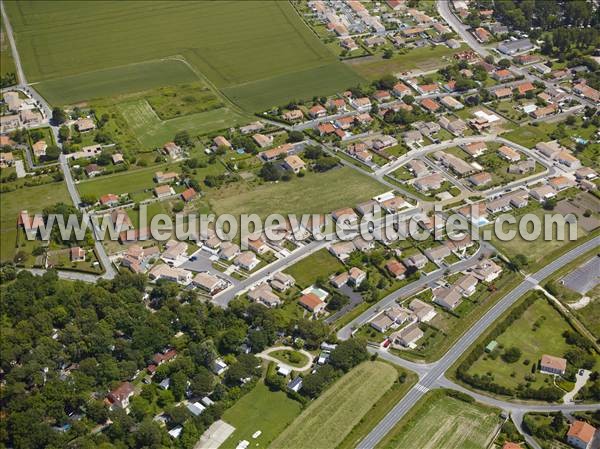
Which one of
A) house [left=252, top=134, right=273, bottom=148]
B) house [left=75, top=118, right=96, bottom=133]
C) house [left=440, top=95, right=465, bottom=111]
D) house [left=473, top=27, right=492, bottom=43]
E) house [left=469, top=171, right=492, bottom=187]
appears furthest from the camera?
house [left=473, top=27, right=492, bottom=43]

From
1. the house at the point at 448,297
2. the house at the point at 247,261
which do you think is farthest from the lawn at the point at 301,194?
the house at the point at 448,297

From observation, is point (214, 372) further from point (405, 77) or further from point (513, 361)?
point (405, 77)

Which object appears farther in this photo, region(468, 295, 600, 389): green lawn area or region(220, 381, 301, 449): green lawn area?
region(468, 295, 600, 389): green lawn area

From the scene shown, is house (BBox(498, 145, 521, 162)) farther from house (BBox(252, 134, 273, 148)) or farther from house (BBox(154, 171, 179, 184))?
house (BBox(154, 171, 179, 184))

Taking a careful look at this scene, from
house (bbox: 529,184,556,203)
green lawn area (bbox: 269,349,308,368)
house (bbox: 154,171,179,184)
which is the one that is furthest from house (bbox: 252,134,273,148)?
green lawn area (bbox: 269,349,308,368)

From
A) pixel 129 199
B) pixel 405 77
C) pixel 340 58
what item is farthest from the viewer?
pixel 340 58

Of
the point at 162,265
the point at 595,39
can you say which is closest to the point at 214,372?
the point at 162,265

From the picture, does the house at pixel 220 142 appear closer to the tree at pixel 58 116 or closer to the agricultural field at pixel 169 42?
the agricultural field at pixel 169 42
